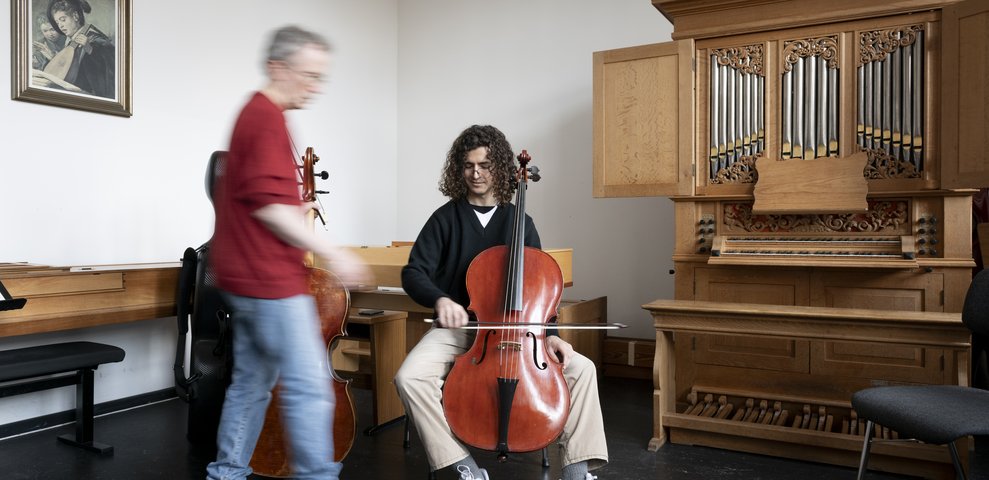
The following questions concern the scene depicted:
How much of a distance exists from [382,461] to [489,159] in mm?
1270

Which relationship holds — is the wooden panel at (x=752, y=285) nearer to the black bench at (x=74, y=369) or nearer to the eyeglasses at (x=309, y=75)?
the eyeglasses at (x=309, y=75)

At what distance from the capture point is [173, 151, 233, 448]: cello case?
279 centimetres

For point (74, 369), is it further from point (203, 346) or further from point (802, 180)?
point (802, 180)

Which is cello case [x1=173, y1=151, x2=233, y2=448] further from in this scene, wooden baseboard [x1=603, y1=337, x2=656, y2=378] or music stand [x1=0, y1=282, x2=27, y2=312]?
wooden baseboard [x1=603, y1=337, x2=656, y2=378]

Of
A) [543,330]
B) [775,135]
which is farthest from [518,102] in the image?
[543,330]

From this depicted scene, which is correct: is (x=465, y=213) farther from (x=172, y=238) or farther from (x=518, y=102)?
(x=518, y=102)

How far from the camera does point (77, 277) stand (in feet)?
9.24

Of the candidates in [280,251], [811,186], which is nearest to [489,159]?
[280,251]

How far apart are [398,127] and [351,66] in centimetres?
69

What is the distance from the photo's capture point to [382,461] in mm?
2811

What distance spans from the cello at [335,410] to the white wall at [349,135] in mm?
1617

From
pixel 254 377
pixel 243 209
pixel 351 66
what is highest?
pixel 351 66

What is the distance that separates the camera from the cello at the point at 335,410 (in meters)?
2.37

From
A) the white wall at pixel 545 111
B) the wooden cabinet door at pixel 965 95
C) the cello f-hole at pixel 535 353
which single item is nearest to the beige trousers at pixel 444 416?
the cello f-hole at pixel 535 353
